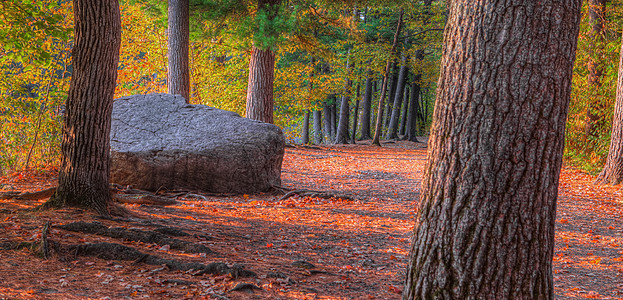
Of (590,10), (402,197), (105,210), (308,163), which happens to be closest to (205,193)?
(105,210)

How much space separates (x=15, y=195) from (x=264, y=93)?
23.2 feet

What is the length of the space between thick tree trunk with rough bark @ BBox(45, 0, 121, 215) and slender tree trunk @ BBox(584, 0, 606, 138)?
1209 cm

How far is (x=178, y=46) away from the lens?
12.0m

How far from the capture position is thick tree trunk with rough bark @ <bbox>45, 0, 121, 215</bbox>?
4988 millimetres

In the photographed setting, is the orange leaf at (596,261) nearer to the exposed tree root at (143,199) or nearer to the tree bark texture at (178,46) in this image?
the exposed tree root at (143,199)

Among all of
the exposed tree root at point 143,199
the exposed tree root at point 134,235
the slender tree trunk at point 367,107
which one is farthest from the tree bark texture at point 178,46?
the slender tree trunk at point 367,107

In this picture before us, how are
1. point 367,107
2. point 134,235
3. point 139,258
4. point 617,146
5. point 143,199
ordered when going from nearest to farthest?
point 139,258 → point 134,235 → point 143,199 → point 617,146 → point 367,107

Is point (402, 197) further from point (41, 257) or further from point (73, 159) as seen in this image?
point (41, 257)

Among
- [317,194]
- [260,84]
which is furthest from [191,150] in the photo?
[260,84]

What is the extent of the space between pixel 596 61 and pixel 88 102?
41.1 ft

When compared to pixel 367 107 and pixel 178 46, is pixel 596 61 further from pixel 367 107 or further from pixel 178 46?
pixel 367 107

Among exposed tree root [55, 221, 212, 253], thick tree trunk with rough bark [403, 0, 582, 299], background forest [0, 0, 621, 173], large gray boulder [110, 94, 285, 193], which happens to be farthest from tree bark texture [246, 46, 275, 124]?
thick tree trunk with rough bark [403, 0, 582, 299]

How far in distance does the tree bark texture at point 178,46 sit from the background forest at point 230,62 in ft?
1.49

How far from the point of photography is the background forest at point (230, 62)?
25.8 feet
